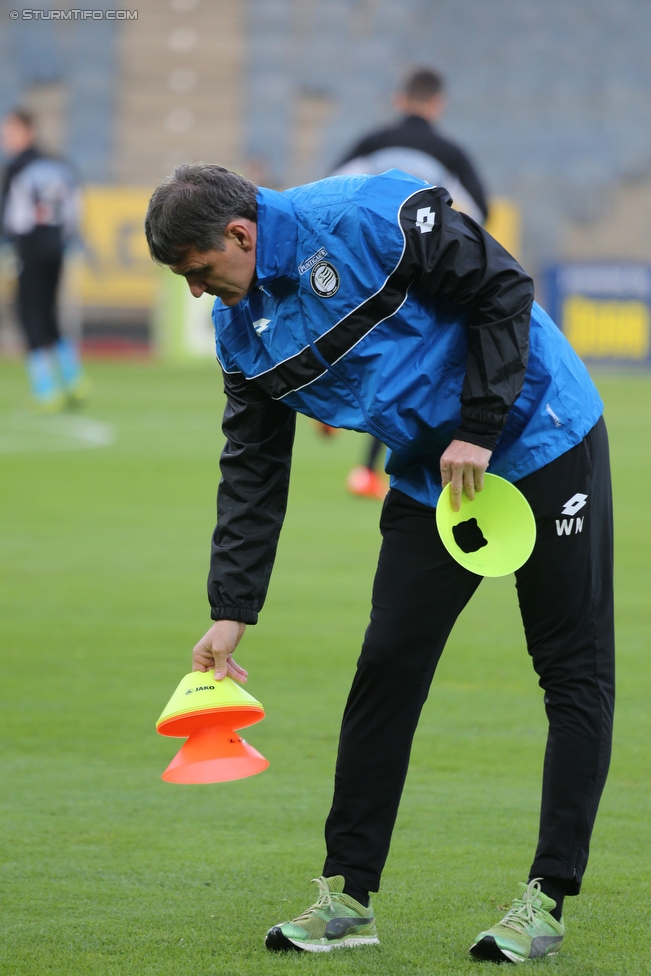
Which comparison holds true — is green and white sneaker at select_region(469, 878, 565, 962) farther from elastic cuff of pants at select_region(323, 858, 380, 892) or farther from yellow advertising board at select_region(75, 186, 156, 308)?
yellow advertising board at select_region(75, 186, 156, 308)

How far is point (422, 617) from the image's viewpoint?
2.99 m

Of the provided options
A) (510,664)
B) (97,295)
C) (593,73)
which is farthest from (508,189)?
(510,664)

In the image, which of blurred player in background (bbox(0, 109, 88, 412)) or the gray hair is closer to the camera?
the gray hair

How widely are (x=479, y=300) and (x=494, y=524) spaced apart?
0.44 metres

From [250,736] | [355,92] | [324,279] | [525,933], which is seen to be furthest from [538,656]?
[355,92]

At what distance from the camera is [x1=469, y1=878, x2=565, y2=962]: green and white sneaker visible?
2.88m

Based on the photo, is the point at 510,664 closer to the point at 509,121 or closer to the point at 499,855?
the point at 499,855

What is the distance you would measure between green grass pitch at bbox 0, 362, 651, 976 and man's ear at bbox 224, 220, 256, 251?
87cm

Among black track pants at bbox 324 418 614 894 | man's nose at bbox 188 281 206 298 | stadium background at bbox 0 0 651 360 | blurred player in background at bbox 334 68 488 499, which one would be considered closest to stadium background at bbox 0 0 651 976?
black track pants at bbox 324 418 614 894

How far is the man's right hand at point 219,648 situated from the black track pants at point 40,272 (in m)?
11.4

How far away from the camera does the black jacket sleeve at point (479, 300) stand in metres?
2.77

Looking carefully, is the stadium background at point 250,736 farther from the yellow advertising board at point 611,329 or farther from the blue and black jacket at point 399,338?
the yellow advertising board at point 611,329

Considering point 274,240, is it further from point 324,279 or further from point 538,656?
point 538,656

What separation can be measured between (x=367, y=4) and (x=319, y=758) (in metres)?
26.1
